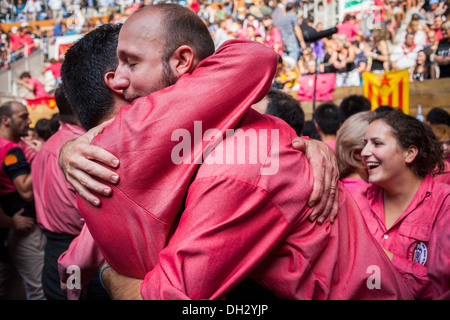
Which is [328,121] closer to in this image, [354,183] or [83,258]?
[354,183]

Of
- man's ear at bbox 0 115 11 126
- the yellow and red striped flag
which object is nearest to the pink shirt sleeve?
man's ear at bbox 0 115 11 126

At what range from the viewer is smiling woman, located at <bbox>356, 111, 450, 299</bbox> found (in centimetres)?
180

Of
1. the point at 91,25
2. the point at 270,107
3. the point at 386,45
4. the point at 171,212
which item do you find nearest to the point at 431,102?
the point at 386,45

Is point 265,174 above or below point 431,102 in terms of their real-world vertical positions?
above

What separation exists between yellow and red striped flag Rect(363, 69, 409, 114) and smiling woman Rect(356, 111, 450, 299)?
4.39m

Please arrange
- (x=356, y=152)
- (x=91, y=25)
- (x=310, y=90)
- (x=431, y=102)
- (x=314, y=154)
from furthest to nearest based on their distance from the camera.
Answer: (x=91, y=25) < (x=310, y=90) < (x=431, y=102) < (x=356, y=152) < (x=314, y=154)

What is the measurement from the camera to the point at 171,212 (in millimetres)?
946

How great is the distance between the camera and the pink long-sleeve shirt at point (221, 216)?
88 centimetres

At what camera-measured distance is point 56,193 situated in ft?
8.44

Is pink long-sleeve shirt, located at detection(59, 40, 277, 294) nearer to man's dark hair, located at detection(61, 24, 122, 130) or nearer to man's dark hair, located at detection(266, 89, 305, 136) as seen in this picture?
man's dark hair, located at detection(61, 24, 122, 130)

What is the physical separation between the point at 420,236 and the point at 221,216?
1.40 m

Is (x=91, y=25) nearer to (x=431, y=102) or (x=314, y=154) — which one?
(x=431, y=102)
